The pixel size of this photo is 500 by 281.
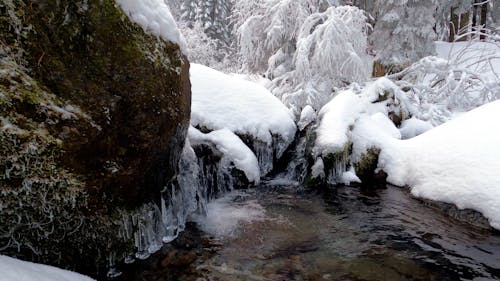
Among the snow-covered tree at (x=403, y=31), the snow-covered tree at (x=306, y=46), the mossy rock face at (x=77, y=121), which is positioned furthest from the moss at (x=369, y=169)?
the snow-covered tree at (x=403, y=31)

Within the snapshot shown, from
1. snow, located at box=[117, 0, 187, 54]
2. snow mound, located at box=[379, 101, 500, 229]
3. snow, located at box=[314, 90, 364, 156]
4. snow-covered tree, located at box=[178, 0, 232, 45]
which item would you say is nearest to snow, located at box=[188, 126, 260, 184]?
snow, located at box=[314, 90, 364, 156]

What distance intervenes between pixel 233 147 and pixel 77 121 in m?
3.40

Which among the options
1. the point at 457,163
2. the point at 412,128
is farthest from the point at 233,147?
the point at 412,128

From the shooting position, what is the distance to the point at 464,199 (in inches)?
184

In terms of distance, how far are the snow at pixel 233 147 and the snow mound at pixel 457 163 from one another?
2.51m

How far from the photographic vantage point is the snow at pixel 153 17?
3.28m

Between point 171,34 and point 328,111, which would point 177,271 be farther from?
point 328,111

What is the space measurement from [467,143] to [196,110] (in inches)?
172

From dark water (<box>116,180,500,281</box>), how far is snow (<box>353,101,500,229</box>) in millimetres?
322

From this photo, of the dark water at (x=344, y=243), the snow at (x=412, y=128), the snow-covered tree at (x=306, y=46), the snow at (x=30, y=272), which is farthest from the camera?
the snow-covered tree at (x=306, y=46)

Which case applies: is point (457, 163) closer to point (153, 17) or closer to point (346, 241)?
point (346, 241)

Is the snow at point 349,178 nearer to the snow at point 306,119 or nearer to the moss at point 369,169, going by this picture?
the moss at point 369,169

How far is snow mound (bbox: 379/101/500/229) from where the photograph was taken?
4.46 metres

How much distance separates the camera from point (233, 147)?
6.02m
